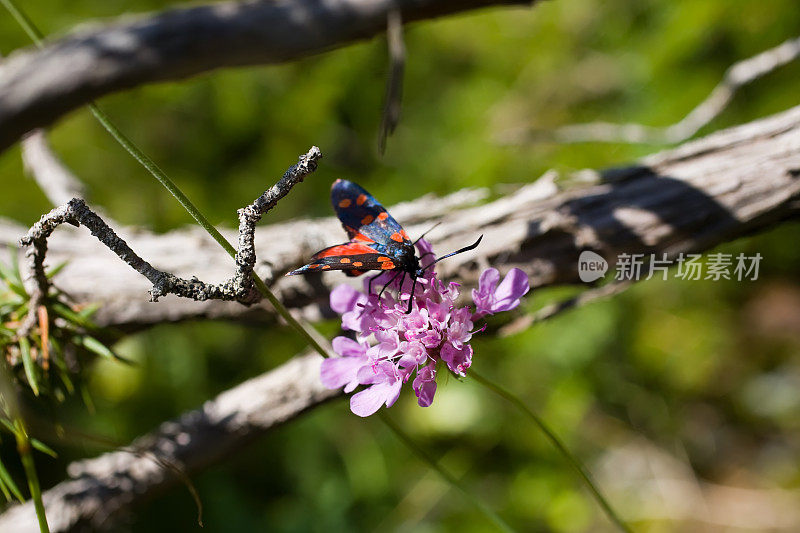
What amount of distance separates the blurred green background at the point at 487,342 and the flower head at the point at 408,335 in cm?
88

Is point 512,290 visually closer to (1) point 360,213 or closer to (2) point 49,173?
(1) point 360,213

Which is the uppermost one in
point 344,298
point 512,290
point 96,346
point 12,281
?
point 12,281

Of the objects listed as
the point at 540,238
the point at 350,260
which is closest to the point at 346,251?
the point at 350,260

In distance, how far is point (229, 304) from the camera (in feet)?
2.92

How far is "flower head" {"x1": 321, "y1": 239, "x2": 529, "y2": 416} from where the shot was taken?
0.58m

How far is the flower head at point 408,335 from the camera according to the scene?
581 millimetres

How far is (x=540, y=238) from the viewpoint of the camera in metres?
0.84

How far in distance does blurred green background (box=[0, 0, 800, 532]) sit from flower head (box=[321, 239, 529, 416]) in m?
0.88

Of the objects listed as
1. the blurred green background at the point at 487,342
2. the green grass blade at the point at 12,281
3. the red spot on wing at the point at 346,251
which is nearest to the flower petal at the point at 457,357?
the red spot on wing at the point at 346,251

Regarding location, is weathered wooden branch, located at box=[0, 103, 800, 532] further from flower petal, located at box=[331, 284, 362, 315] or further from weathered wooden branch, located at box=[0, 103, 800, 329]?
flower petal, located at box=[331, 284, 362, 315]

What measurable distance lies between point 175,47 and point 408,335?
435 mm

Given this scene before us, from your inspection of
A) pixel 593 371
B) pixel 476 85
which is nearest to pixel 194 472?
pixel 593 371

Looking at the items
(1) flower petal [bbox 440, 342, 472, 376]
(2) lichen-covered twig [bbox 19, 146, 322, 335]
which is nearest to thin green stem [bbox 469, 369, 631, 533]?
(1) flower petal [bbox 440, 342, 472, 376]

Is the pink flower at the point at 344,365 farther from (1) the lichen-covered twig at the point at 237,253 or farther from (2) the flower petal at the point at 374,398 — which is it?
(1) the lichen-covered twig at the point at 237,253
